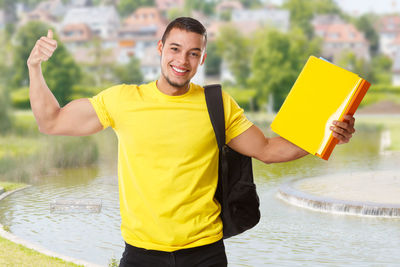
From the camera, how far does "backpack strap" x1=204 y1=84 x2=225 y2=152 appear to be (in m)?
1.96

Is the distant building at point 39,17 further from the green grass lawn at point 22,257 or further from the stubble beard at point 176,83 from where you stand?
the stubble beard at point 176,83

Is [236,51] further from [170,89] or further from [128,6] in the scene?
[170,89]

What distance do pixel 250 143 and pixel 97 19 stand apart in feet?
181

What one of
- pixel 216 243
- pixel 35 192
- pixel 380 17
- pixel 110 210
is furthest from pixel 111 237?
pixel 380 17

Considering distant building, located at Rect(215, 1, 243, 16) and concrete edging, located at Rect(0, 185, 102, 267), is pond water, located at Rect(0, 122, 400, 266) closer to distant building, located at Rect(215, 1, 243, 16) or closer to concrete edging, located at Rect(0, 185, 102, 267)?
concrete edging, located at Rect(0, 185, 102, 267)

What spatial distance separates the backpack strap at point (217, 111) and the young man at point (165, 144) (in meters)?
0.02

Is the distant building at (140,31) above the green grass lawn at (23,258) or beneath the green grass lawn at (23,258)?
beneath

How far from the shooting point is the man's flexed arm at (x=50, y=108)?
1.89 m

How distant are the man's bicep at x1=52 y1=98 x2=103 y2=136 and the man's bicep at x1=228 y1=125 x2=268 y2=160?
40 cm

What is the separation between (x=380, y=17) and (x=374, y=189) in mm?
53340

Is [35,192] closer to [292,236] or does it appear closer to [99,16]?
[292,236]

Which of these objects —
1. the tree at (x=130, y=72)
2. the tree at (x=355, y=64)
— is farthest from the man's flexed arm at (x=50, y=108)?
the tree at (x=355, y=64)

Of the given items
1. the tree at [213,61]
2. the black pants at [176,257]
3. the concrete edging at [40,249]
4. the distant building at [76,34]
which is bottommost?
the tree at [213,61]

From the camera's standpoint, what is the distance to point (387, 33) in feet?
184
